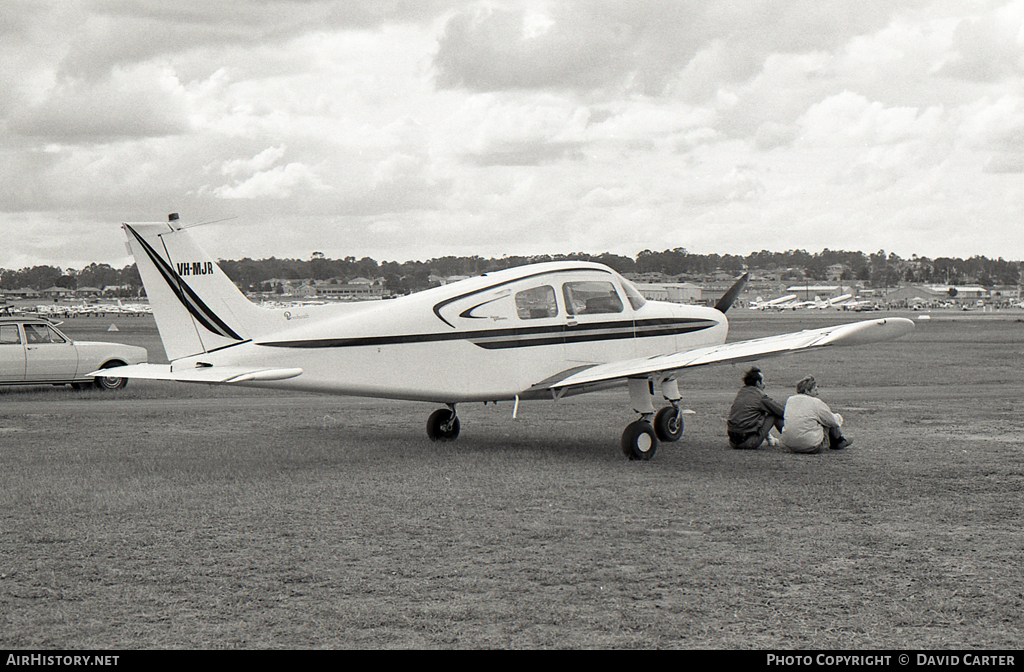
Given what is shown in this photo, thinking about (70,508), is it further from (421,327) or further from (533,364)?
(533,364)

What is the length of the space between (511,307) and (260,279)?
86056 mm

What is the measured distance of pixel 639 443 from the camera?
13.1 m

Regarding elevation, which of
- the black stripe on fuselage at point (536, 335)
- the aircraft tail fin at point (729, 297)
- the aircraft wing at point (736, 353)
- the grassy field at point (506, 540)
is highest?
the aircraft tail fin at point (729, 297)

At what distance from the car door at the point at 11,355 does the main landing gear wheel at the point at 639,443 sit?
675 inches

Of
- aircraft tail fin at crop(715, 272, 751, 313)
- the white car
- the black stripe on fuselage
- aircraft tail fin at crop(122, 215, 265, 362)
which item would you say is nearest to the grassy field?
the black stripe on fuselage

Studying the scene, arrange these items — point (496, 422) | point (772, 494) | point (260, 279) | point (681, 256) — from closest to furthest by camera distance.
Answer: point (772, 494)
point (496, 422)
point (681, 256)
point (260, 279)

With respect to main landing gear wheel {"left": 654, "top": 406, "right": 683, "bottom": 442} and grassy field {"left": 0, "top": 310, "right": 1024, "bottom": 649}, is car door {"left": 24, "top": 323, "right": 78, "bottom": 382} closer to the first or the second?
grassy field {"left": 0, "top": 310, "right": 1024, "bottom": 649}

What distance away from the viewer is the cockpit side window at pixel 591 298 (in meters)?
14.5

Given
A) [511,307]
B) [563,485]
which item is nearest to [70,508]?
[563,485]

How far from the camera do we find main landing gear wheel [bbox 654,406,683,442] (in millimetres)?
14945

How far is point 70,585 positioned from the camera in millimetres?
6934

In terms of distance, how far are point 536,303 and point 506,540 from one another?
20.9ft

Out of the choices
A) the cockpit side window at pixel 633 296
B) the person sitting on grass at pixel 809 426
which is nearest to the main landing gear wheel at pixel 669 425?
the cockpit side window at pixel 633 296

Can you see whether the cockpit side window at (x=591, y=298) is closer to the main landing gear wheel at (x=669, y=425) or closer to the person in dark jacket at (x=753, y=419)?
the main landing gear wheel at (x=669, y=425)
